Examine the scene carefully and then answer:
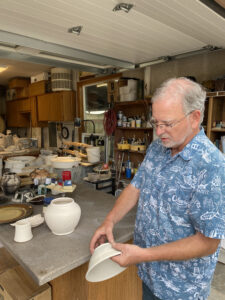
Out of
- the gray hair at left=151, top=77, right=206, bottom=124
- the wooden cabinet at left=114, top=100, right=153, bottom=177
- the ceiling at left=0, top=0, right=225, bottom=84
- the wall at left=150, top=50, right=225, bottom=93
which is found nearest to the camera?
the gray hair at left=151, top=77, right=206, bottom=124

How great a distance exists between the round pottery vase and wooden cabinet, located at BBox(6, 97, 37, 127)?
4.97 meters

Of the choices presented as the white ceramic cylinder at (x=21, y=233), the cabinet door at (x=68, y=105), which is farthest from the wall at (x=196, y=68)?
the white ceramic cylinder at (x=21, y=233)

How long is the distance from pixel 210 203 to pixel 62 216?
0.72 m

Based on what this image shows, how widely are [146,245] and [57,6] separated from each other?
1.49 m

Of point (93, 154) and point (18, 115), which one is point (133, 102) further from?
point (18, 115)

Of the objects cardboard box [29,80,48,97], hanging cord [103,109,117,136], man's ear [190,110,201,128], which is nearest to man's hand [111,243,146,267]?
man's ear [190,110,201,128]

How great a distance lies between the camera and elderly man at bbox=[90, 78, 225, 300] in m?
0.80

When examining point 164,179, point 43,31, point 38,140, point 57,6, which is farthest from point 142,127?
point 38,140

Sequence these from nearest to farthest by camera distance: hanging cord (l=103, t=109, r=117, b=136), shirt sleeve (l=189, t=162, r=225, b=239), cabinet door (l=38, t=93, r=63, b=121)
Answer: shirt sleeve (l=189, t=162, r=225, b=239) → hanging cord (l=103, t=109, r=117, b=136) → cabinet door (l=38, t=93, r=63, b=121)

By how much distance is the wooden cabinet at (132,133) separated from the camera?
3.28 m

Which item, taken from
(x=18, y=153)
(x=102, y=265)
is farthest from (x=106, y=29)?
(x=18, y=153)

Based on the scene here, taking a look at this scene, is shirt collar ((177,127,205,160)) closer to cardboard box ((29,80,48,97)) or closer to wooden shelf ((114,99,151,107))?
wooden shelf ((114,99,151,107))

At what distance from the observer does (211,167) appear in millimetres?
820

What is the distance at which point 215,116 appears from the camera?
2.44 m
